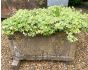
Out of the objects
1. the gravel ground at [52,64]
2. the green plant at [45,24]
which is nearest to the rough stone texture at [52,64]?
the gravel ground at [52,64]

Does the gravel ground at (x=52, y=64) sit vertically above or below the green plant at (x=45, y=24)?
below

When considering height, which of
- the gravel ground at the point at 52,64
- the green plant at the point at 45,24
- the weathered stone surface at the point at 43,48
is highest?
the green plant at the point at 45,24

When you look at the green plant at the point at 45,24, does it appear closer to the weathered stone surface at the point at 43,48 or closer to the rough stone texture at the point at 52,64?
the weathered stone surface at the point at 43,48

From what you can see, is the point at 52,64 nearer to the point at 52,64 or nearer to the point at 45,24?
the point at 52,64

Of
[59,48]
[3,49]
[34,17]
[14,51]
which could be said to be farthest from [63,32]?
[3,49]

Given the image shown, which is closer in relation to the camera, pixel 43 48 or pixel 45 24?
pixel 45 24

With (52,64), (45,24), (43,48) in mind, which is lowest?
(52,64)

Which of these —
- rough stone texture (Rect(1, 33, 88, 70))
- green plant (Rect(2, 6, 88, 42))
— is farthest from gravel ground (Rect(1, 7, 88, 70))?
green plant (Rect(2, 6, 88, 42))

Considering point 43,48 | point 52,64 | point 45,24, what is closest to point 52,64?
point 52,64

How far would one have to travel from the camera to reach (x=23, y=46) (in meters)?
3.54

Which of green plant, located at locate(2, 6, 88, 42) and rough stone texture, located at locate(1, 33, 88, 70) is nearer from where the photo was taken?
green plant, located at locate(2, 6, 88, 42)

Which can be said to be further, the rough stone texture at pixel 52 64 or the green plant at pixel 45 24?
the rough stone texture at pixel 52 64

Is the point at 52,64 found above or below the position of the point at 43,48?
below

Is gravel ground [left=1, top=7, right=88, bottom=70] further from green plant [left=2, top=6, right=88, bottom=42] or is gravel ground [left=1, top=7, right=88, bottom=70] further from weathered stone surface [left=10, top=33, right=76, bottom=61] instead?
green plant [left=2, top=6, right=88, bottom=42]
